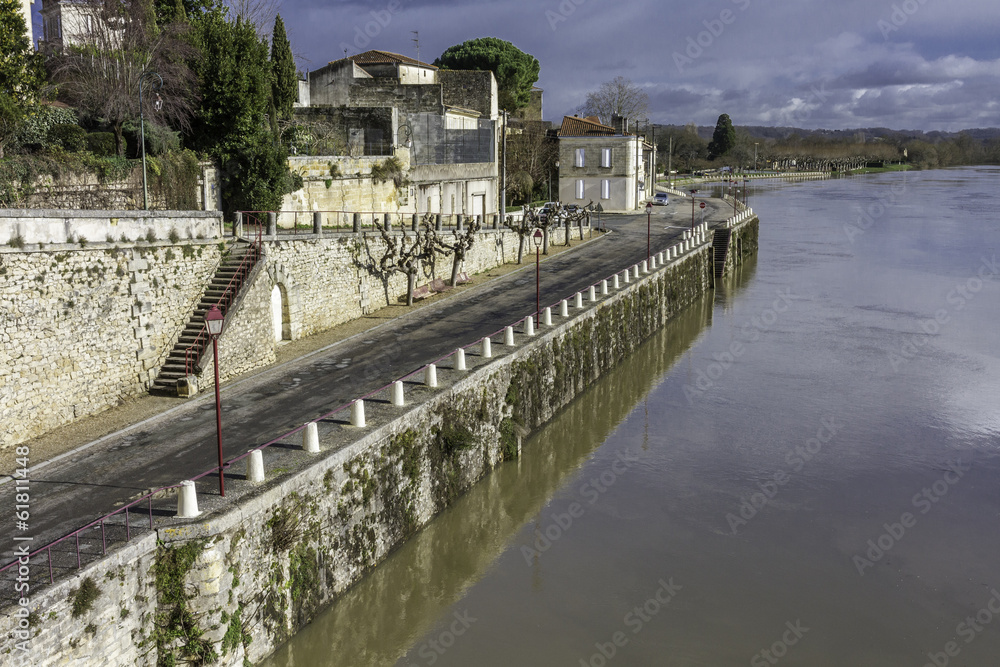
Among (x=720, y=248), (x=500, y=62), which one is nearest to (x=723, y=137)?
(x=500, y=62)

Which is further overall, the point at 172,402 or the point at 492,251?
the point at 492,251

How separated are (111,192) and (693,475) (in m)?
15.8

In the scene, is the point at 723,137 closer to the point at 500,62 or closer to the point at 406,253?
the point at 500,62

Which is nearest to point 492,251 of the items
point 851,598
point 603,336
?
point 603,336

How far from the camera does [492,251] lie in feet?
120

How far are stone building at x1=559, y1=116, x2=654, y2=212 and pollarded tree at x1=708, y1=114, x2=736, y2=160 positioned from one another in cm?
9349

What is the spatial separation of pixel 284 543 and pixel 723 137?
146708 millimetres

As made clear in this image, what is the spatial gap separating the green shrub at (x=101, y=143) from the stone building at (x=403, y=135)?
6988mm

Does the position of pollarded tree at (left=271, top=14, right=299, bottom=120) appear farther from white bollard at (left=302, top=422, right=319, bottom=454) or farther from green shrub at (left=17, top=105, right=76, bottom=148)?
white bollard at (left=302, top=422, right=319, bottom=454)

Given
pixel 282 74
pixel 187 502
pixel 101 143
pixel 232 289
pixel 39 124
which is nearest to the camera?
pixel 187 502

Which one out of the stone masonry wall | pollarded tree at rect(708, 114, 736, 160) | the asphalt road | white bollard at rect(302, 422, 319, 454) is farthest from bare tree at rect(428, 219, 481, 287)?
pollarded tree at rect(708, 114, 736, 160)

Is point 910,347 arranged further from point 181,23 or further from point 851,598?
point 181,23

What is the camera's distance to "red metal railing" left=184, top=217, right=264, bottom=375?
1845cm

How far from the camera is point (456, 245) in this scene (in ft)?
102
